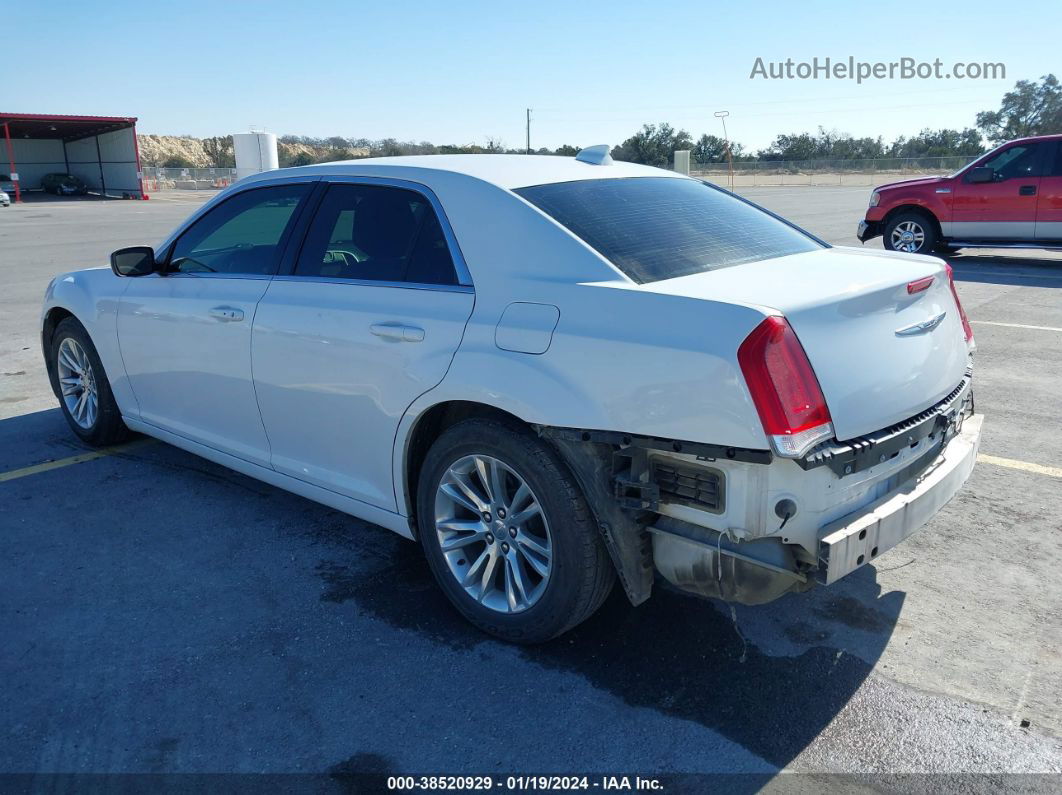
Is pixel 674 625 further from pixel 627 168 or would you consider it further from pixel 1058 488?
pixel 1058 488

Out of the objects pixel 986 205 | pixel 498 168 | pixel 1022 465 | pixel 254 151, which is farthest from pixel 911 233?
pixel 254 151

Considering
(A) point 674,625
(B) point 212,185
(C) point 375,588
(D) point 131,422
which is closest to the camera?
(A) point 674,625

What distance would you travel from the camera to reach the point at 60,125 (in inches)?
1919

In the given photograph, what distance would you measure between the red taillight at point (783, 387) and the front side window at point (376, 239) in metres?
1.25

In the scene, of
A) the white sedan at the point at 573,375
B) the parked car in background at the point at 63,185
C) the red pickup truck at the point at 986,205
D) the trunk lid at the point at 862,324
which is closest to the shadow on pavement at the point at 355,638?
the white sedan at the point at 573,375

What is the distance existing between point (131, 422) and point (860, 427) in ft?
13.8

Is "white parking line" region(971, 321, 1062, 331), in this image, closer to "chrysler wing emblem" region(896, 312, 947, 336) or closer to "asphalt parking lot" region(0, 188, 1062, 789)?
"asphalt parking lot" region(0, 188, 1062, 789)

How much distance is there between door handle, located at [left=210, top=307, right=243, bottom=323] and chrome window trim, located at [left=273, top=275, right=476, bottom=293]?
0.26 metres

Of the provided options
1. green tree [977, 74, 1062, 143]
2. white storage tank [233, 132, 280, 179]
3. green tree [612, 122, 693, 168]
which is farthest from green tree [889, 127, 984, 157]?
white storage tank [233, 132, 280, 179]

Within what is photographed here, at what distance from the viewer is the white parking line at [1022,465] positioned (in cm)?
476

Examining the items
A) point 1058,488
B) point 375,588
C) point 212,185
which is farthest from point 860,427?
point 212,185

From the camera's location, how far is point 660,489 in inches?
110

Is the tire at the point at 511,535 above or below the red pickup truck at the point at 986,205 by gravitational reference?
below

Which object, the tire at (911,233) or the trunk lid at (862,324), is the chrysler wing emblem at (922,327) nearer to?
the trunk lid at (862,324)
